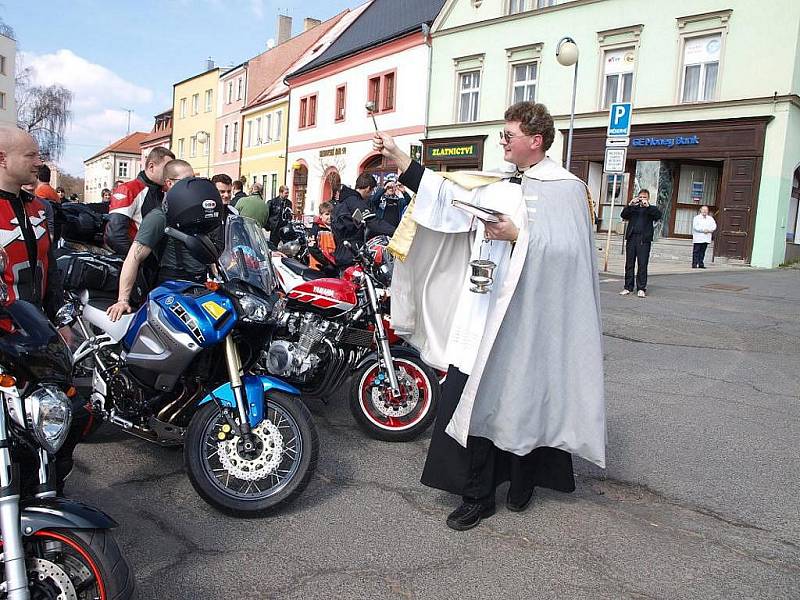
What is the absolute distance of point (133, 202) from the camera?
5484 millimetres

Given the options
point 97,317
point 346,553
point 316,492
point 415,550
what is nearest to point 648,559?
point 415,550

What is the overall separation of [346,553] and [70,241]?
4.13 meters

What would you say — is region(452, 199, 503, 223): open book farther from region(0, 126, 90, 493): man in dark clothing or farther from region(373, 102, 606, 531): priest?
region(0, 126, 90, 493): man in dark clothing

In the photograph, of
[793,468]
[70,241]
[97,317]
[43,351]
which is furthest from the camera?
[70,241]

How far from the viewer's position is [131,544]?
3.25 meters

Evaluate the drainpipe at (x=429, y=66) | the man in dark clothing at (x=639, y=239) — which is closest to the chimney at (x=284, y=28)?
the drainpipe at (x=429, y=66)

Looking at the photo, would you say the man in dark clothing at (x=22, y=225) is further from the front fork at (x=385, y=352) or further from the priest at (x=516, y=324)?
the front fork at (x=385, y=352)

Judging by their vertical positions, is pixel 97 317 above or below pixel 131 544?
above

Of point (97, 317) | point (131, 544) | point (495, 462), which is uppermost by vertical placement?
point (97, 317)

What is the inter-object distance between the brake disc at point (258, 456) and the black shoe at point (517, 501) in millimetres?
1204

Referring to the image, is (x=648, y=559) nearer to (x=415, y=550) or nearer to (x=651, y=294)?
(x=415, y=550)

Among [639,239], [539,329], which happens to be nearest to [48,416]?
[539,329]

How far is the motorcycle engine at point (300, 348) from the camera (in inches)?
181

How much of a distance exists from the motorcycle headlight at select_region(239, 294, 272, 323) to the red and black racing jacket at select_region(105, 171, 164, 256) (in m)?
2.00
